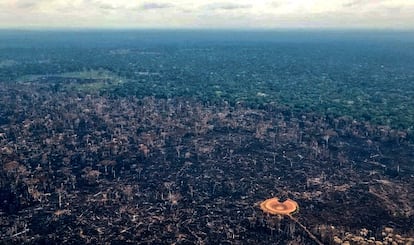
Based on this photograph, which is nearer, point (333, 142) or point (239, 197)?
point (239, 197)

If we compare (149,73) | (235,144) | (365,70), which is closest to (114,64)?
(149,73)

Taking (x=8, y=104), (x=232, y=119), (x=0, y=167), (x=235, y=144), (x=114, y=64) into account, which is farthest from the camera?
(x=114, y=64)

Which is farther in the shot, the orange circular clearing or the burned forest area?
the orange circular clearing

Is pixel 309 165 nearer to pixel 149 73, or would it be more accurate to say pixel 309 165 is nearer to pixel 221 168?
pixel 221 168

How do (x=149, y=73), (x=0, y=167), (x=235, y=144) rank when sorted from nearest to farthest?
(x=0, y=167), (x=235, y=144), (x=149, y=73)

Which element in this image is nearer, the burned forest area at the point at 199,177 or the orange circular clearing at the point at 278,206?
the burned forest area at the point at 199,177
